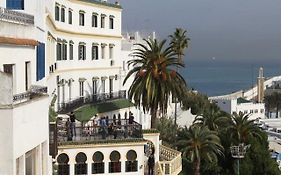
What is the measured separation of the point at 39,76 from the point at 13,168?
7100mm

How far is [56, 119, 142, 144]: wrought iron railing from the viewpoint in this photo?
31.4m

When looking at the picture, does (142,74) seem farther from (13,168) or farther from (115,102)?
(13,168)

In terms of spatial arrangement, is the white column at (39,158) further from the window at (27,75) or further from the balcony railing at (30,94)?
the window at (27,75)

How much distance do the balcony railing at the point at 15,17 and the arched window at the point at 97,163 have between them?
46.7 feet

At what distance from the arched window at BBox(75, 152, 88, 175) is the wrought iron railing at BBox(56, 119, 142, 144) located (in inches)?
34.3

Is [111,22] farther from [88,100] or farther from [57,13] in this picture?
[57,13]

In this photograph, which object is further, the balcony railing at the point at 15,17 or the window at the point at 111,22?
the window at the point at 111,22

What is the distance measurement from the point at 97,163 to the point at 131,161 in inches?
78.9

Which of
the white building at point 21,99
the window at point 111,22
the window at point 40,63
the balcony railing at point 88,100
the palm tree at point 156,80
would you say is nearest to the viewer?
the white building at point 21,99

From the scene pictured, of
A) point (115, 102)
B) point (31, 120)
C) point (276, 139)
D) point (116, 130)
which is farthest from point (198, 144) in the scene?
point (276, 139)

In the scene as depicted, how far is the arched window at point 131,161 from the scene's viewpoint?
3228cm

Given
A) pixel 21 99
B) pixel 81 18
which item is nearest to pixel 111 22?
pixel 81 18

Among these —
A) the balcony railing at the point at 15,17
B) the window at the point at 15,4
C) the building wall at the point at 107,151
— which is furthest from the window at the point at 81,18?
the balcony railing at the point at 15,17

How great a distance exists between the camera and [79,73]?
47062 mm
